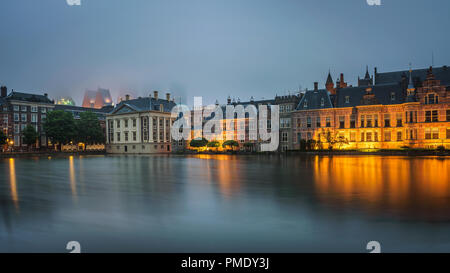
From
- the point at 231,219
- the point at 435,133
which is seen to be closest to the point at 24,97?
the point at 231,219

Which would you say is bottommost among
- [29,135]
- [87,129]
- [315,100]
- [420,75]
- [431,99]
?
[29,135]

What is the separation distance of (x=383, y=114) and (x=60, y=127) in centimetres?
7714

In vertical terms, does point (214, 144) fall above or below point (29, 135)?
below

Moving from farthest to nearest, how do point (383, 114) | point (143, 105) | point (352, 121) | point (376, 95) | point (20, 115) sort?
point (143, 105), point (20, 115), point (352, 121), point (376, 95), point (383, 114)

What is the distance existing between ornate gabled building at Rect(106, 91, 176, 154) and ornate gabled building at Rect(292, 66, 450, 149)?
3692cm

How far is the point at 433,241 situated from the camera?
7.09 meters

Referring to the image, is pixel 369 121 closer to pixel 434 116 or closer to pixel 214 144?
pixel 434 116

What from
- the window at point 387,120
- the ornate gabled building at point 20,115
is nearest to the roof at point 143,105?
the ornate gabled building at point 20,115

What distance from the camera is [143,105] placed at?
80.8 m

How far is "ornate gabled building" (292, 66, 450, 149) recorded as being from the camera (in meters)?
50.5

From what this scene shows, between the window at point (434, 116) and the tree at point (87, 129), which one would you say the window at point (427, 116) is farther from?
the tree at point (87, 129)

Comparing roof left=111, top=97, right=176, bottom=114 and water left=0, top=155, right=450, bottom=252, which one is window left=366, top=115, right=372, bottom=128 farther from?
roof left=111, top=97, right=176, bottom=114
